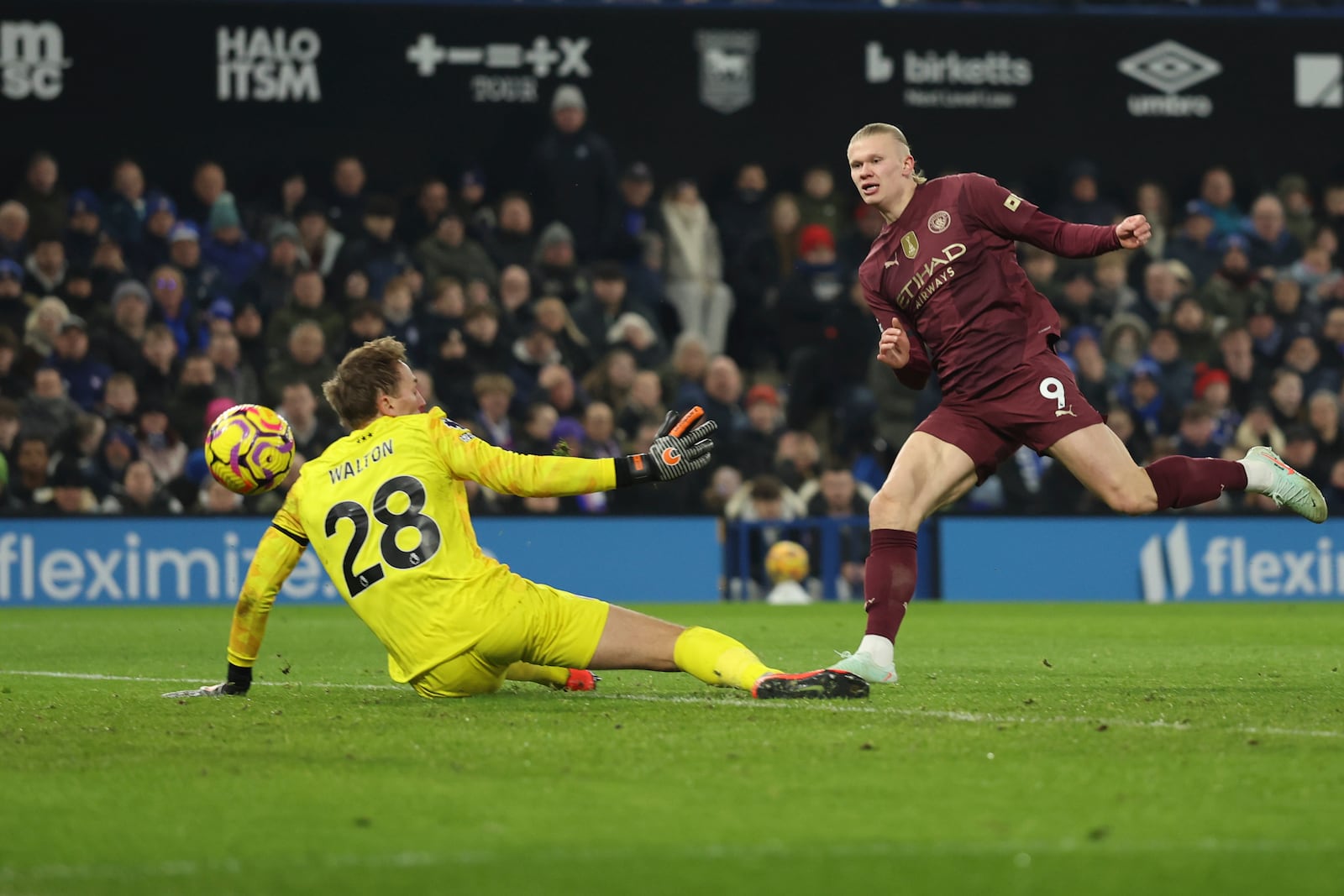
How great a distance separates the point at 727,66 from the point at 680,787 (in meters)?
15.6

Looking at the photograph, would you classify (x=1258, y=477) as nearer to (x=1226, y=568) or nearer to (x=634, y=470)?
(x=634, y=470)

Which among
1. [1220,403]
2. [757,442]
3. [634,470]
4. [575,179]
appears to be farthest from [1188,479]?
[575,179]

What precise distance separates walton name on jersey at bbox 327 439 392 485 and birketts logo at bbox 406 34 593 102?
1267 centimetres

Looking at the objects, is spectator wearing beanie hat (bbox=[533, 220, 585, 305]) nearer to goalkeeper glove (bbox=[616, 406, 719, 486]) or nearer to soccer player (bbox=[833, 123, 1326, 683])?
soccer player (bbox=[833, 123, 1326, 683])

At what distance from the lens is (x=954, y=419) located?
7574mm

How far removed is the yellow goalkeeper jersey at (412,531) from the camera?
6.72 meters

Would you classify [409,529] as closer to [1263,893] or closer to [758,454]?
[1263,893]

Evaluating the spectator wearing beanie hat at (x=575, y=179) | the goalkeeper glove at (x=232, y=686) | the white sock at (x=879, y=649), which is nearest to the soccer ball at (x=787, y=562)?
the spectator wearing beanie hat at (x=575, y=179)

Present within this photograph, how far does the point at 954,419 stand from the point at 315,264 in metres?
11.1

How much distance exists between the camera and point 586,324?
698 inches

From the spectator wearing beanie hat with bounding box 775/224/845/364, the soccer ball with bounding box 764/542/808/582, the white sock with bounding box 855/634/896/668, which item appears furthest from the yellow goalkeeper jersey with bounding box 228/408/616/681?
the spectator wearing beanie hat with bounding box 775/224/845/364

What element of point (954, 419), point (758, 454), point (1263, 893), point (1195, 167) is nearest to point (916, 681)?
point (954, 419)

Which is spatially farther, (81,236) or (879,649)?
(81,236)

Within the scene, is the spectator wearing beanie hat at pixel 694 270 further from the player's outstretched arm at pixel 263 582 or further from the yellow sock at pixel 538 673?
the player's outstretched arm at pixel 263 582
